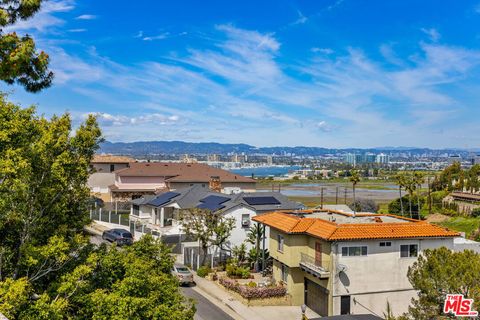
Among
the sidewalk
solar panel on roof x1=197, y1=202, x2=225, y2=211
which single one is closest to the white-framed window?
the sidewalk

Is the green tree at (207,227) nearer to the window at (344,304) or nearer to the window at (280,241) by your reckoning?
the window at (280,241)

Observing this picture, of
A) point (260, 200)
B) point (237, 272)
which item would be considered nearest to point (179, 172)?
point (260, 200)

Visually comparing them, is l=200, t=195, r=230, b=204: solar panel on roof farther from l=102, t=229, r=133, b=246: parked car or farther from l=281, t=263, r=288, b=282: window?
l=281, t=263, r=288, b=282: window

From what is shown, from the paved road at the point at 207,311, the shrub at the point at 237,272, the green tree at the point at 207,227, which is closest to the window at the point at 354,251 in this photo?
the paved road at the point at 207,311

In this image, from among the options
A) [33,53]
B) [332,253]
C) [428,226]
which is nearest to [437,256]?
[332,253]

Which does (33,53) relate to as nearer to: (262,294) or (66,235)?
(66,235)

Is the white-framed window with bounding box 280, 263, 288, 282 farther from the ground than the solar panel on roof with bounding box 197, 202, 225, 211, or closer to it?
closer to it
